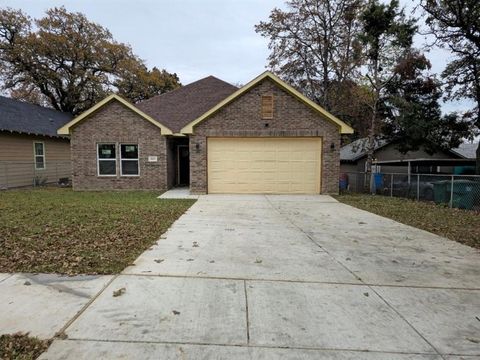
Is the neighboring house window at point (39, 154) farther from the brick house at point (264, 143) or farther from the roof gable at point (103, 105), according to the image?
the brick house at point (264, 143)

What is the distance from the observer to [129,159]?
52.7ft

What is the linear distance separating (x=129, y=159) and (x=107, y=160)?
Result: 1072mm

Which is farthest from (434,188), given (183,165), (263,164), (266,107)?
(183,165)

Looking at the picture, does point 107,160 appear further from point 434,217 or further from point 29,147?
point 434,217

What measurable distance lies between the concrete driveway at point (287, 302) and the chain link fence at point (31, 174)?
1429cm

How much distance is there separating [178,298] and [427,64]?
20.7 m

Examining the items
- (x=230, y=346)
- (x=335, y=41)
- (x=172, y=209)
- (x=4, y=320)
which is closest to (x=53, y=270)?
(x=4, y=320)

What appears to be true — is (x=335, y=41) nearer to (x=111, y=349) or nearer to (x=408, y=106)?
(x=408, y=106)

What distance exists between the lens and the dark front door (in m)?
19.0

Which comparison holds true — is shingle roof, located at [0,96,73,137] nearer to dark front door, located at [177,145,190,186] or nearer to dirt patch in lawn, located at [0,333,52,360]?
dark front door, located at [177,145,190,186]

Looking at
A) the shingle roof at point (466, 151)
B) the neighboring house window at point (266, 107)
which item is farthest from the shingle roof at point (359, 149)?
the neighboring house window at point (266, 107)

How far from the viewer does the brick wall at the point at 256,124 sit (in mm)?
14383

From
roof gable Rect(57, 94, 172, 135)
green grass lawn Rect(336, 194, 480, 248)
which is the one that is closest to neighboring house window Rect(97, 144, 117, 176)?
Answer: roof gable Rect(57, 94, 172, 135)

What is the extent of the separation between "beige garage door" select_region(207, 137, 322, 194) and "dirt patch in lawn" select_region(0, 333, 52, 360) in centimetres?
1184
